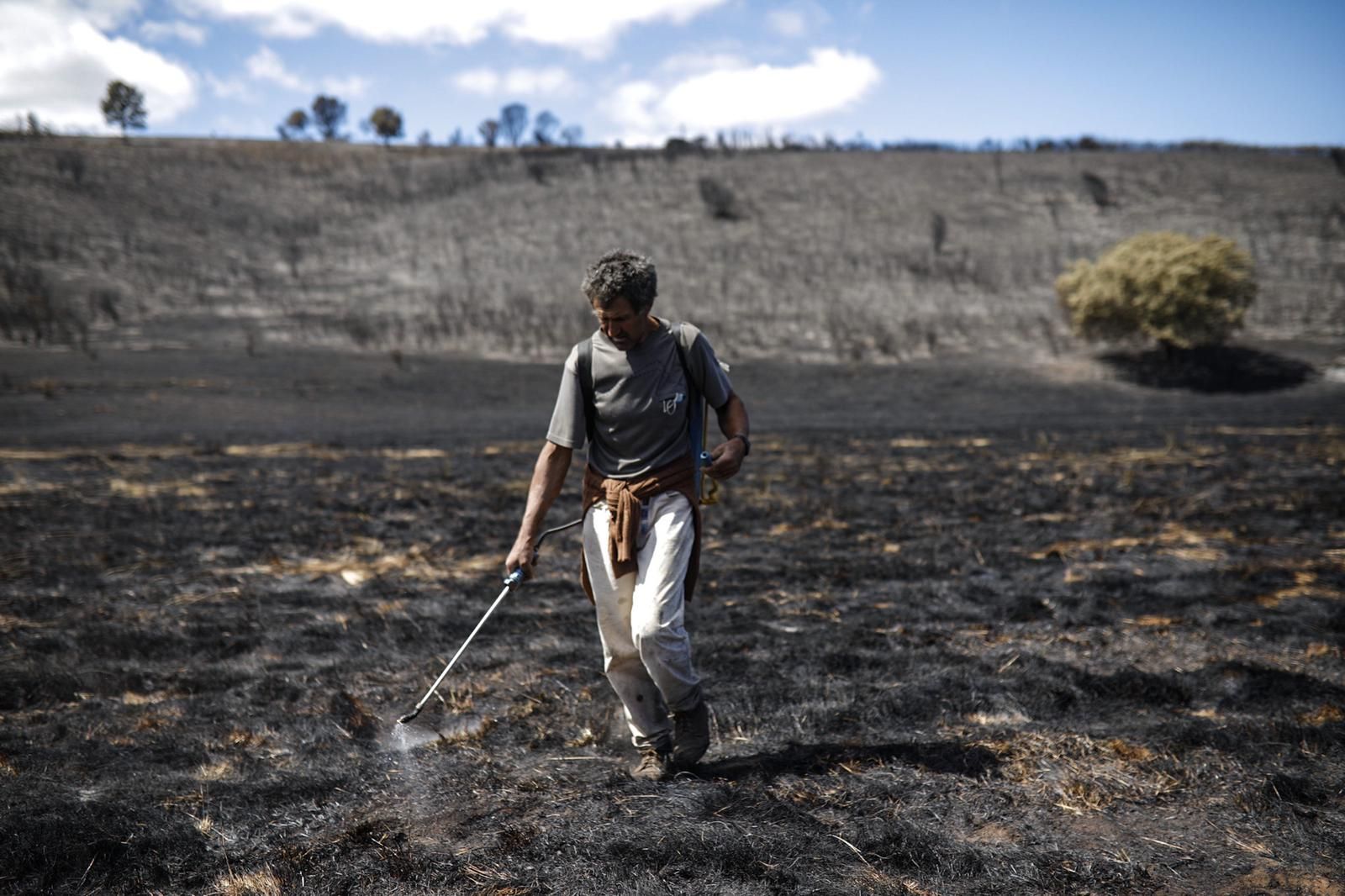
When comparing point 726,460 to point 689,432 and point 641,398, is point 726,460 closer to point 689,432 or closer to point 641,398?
point 689,432

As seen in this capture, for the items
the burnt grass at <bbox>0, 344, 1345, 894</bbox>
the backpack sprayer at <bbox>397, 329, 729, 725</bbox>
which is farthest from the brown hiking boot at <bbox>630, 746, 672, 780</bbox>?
the backpack sprayer at <bbox>397, 329, 729, 725</bbox>

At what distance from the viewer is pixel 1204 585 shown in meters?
7.44

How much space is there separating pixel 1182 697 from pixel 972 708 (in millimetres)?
1127

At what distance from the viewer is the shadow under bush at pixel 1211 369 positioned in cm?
2852

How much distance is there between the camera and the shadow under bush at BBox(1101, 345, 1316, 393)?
1123 inches

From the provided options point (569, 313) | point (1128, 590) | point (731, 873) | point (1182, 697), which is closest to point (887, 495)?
point (1128, 590)

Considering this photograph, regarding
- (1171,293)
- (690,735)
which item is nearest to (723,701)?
(690,735)

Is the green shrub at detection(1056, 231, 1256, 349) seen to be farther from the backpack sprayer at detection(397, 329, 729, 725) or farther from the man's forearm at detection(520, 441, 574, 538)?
the man's forearm at detection(520, 441, 574, 538)

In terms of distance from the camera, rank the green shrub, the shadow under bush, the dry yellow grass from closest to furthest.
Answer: the dry yellow grass → the shadow under bush → the green shrub

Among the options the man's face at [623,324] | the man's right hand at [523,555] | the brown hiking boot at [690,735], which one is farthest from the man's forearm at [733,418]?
the brown hiking boot at [690,735]

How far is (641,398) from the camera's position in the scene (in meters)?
3.96

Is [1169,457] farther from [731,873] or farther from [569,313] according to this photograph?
[569,313]

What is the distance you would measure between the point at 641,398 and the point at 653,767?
1552mm

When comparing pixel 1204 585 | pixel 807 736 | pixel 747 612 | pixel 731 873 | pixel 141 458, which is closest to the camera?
pixel 731 873
